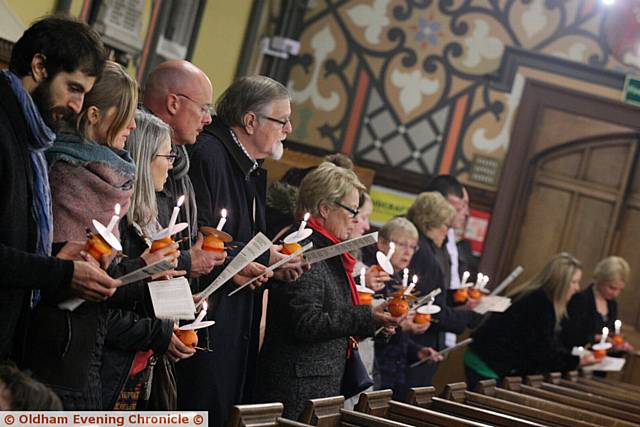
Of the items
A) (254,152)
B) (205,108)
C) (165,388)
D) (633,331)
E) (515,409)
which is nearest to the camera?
(165,388)

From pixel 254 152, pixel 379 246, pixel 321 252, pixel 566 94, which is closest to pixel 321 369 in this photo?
pixel 321 252

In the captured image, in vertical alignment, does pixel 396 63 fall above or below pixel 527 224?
above

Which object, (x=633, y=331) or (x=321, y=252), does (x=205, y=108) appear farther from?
(x=633, y=331)

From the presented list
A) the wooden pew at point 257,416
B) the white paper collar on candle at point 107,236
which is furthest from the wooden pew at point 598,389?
the white paper collar on candle at point 107,236

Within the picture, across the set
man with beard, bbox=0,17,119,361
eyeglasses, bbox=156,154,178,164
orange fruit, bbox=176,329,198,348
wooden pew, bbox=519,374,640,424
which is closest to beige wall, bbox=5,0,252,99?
wooden pew, bbox=519,374,640,424

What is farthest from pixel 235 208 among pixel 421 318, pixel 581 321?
pixel 581 321

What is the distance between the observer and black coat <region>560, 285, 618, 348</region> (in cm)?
778

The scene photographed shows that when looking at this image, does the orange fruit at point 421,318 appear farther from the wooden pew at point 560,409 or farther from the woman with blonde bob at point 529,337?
the woman with blonde bob at point 529,337

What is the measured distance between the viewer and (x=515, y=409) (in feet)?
16.3

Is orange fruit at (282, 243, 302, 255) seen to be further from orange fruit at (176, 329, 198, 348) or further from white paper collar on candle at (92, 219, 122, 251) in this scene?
white paper collar on candle at (92, 219, 122, 251)

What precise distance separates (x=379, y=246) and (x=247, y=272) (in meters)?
2.08

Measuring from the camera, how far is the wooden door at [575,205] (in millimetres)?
10453

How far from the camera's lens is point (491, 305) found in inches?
263

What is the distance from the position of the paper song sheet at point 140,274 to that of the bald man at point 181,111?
82 cm
